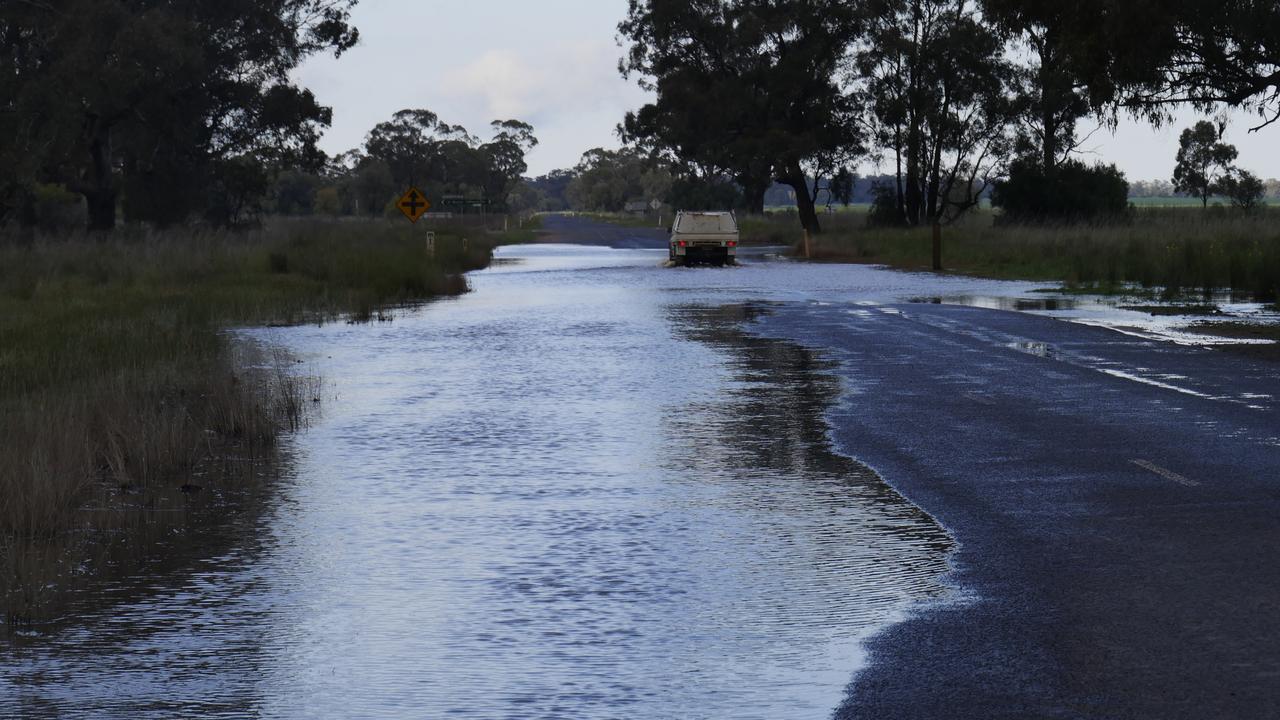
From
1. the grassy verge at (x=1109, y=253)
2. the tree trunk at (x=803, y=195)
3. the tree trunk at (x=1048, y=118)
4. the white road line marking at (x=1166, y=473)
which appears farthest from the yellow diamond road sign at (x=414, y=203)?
the white road line marking at (x=1166, y=473)

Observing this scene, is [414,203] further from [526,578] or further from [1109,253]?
[526,578]

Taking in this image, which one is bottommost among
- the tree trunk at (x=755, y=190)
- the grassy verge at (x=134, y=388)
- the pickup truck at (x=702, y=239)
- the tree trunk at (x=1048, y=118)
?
the grassy verge at (x=134, y=388)

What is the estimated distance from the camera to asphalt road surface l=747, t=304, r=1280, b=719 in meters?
6.00

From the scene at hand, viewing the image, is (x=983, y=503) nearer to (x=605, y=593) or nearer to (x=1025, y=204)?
(x=605, y=593)

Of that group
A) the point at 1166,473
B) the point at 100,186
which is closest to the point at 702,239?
the point at 100,186

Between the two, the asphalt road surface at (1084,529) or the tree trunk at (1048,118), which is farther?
the tree trunk at (1048,118)

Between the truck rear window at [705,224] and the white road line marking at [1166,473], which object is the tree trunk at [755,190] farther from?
the white road line marking at [1166,473]

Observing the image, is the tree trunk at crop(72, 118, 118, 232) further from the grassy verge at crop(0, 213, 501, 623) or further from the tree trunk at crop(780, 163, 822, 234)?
the tree trunk at crop(780, 163, 822, 234)

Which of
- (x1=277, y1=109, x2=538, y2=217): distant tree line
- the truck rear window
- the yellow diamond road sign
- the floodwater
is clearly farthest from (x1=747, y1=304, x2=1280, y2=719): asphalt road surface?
(x1=277, y1=109, x2=538, y2=217): distant tree line

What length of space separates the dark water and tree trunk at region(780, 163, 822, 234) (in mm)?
64190

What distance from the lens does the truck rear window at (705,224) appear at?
5050 cm

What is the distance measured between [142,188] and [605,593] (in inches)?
2523

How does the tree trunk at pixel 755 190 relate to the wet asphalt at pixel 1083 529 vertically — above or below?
above

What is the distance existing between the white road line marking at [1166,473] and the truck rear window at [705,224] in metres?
39.3
